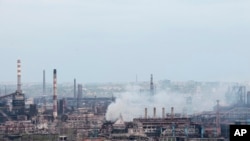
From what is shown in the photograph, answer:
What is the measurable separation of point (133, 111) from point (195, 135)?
32.2ft

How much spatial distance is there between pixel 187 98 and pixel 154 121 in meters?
12.5

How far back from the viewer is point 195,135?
20.3 metres

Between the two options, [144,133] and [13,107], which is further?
[13,107]

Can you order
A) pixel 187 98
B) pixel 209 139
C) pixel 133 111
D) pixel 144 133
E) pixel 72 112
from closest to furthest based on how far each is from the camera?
pixel 209 139, pixel 144 133, pixel 72 112, pixel 133 111, pixel 187 98

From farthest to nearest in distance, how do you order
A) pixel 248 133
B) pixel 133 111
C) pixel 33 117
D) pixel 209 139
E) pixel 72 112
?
1. pixel 133 111
2. pixel 72 112
3. pixel 33 117
4. pixel 209 139
5. pixel 248 133

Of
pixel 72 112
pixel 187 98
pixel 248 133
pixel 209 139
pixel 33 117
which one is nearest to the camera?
pixel 248 133

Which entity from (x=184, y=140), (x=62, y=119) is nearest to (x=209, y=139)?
(x=184, y=140)

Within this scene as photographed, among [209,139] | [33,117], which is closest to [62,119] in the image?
[33,117]

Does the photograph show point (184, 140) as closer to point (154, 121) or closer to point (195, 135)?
point (195, 135)

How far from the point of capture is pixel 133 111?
2994 centimetres

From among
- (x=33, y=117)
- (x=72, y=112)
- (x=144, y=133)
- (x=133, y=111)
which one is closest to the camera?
(x=144, y=133)

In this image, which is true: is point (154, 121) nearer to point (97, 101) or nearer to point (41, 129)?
point (41, 129)

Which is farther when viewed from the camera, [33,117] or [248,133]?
[33,117]

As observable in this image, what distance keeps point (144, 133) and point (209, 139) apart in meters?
2.94
